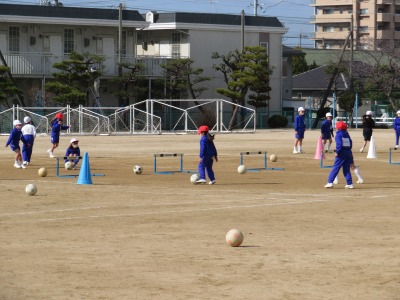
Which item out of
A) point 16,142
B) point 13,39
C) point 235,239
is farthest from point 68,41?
point 235,239

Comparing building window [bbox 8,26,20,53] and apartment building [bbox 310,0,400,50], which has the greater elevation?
apartment building [bbox 310,0,400,50]

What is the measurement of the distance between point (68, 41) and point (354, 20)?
72164 millimetres

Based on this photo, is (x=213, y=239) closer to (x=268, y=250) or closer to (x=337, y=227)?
(x=268, y=250)

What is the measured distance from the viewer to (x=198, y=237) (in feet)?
54.9

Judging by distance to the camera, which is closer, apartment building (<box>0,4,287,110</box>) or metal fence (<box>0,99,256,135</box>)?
metal fence (<box>0,99,256,135</box>)

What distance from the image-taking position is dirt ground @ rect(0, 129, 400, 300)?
40.7ft

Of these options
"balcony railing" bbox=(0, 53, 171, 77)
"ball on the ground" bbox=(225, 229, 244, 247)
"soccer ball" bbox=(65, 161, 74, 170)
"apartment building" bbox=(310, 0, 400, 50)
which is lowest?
"soccer ball" bbox=(65, 161, 74, 170)

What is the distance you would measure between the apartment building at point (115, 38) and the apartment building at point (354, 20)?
52079mm

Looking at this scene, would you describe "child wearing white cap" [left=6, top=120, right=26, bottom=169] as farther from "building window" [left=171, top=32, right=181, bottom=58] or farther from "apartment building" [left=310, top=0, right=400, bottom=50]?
"apartment building" [left=310, top=0, right=400, bottom=50]

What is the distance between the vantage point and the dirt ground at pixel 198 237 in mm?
12398

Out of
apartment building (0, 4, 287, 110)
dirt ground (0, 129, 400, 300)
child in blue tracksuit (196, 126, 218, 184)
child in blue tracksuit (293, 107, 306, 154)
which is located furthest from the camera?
apartment building (0, 4, 287, 110)

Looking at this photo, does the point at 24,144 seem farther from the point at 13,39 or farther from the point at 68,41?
the point at 68,41

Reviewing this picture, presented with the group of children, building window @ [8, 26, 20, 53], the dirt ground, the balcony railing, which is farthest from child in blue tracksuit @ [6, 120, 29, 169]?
building window @ [8, 26, 20, 53]

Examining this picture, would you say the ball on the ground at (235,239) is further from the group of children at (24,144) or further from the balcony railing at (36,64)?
the balcony railing at (36,64)
